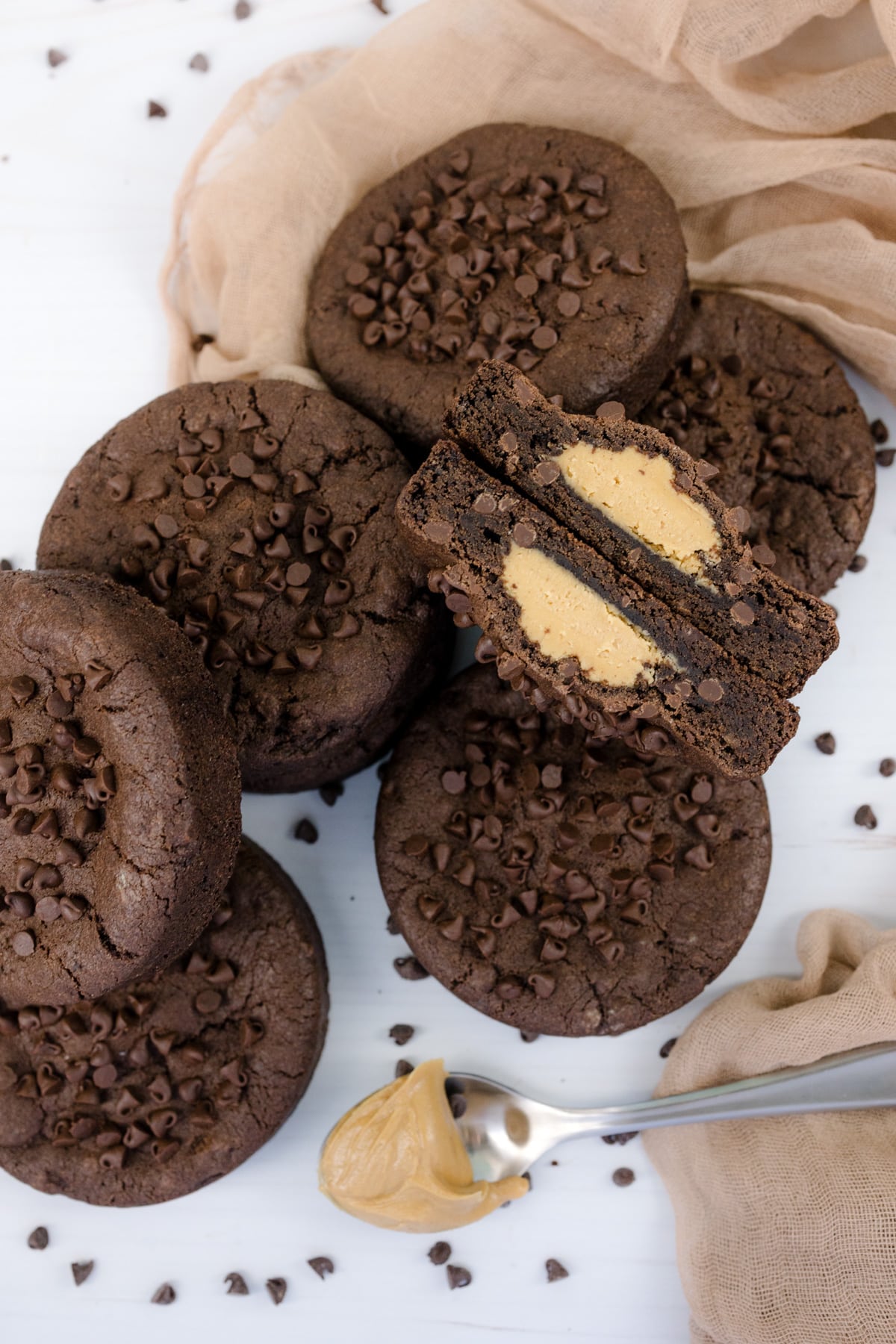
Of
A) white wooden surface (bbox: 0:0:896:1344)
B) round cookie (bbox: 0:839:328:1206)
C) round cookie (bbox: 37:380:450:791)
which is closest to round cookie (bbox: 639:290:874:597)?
white wooden surface (bbox: 0:0:896:1344)

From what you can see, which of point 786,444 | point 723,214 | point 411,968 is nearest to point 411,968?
point 411,968

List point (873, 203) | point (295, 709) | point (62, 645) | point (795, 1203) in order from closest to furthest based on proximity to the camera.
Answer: point (62, 645), point (295, 709), point (795, 1203), point (873, 203)

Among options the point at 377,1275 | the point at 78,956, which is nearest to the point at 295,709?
the point at 78,956

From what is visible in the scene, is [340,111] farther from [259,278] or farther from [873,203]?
[873,203]

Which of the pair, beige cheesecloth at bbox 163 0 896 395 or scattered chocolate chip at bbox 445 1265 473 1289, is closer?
beige cheesecloth at bbox 163 0 896 395

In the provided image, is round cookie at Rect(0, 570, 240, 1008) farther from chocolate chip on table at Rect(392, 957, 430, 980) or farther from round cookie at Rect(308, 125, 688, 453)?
round cookie at Rect(308, 125, 688, 453)
